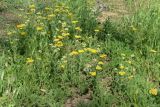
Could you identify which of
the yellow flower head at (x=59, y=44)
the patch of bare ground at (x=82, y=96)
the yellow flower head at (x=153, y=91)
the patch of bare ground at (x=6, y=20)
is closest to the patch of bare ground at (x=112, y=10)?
the patch of bare ground at (x=6, y=20)

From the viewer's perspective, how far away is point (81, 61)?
17.2ft

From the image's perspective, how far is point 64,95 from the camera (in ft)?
15.7

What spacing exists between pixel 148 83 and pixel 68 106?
98 cm

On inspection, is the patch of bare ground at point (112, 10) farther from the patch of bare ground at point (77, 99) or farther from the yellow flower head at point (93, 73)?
the patch of bare ground at point (77, 99)

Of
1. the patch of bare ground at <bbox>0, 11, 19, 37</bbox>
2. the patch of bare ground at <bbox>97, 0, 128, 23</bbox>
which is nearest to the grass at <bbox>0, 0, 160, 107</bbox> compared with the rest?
the patch of bare ground at <bbox>0, 11, 19, 37</bbox>

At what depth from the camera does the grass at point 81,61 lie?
4699mm

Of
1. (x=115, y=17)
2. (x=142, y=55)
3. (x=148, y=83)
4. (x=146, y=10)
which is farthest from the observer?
(x=115, y=17)

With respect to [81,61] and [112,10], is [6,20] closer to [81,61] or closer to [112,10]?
[112,10]

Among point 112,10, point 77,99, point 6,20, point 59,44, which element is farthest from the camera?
point 112,10

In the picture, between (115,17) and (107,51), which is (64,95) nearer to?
(107,51)

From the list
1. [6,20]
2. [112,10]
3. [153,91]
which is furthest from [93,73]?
[112,10]

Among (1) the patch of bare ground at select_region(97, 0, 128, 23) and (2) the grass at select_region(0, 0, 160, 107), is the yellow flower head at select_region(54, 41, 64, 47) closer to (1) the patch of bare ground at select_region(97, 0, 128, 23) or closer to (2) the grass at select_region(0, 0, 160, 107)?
(2) the grass at select_region(0, 0, 160, 107)

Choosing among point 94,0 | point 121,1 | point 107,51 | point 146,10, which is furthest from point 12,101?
point 121,1

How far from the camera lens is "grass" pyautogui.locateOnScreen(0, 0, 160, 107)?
470 cm
